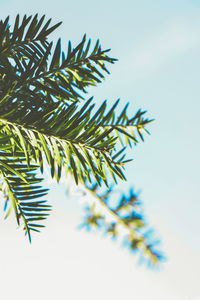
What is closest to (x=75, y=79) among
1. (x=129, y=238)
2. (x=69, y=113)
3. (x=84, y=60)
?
(x=84, y=60)

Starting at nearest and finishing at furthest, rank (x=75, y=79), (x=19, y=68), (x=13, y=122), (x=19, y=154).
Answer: (x=13, y=122)
(x=19, y=154)
(x=19, y=68)
(x=75, y=79)

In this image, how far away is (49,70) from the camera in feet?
4.04

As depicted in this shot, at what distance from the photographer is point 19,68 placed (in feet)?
4.20

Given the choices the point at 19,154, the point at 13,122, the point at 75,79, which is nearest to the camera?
the point at 13,122

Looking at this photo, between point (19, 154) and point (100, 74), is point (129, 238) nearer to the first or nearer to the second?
point (19, 154)

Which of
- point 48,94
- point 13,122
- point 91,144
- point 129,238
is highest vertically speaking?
point 48,94

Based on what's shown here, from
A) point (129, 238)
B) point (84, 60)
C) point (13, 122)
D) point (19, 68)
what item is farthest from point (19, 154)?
point (129, 238)

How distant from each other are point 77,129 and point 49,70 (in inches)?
15.0

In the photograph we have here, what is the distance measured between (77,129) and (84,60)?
465mm

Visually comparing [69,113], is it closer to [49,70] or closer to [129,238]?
[49,70]

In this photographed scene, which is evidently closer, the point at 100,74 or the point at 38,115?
the point at 38,115

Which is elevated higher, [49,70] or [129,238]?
[49,70]

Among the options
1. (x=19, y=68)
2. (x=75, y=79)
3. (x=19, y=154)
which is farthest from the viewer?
(x=75, y=79)

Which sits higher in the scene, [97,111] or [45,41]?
[45,41]
